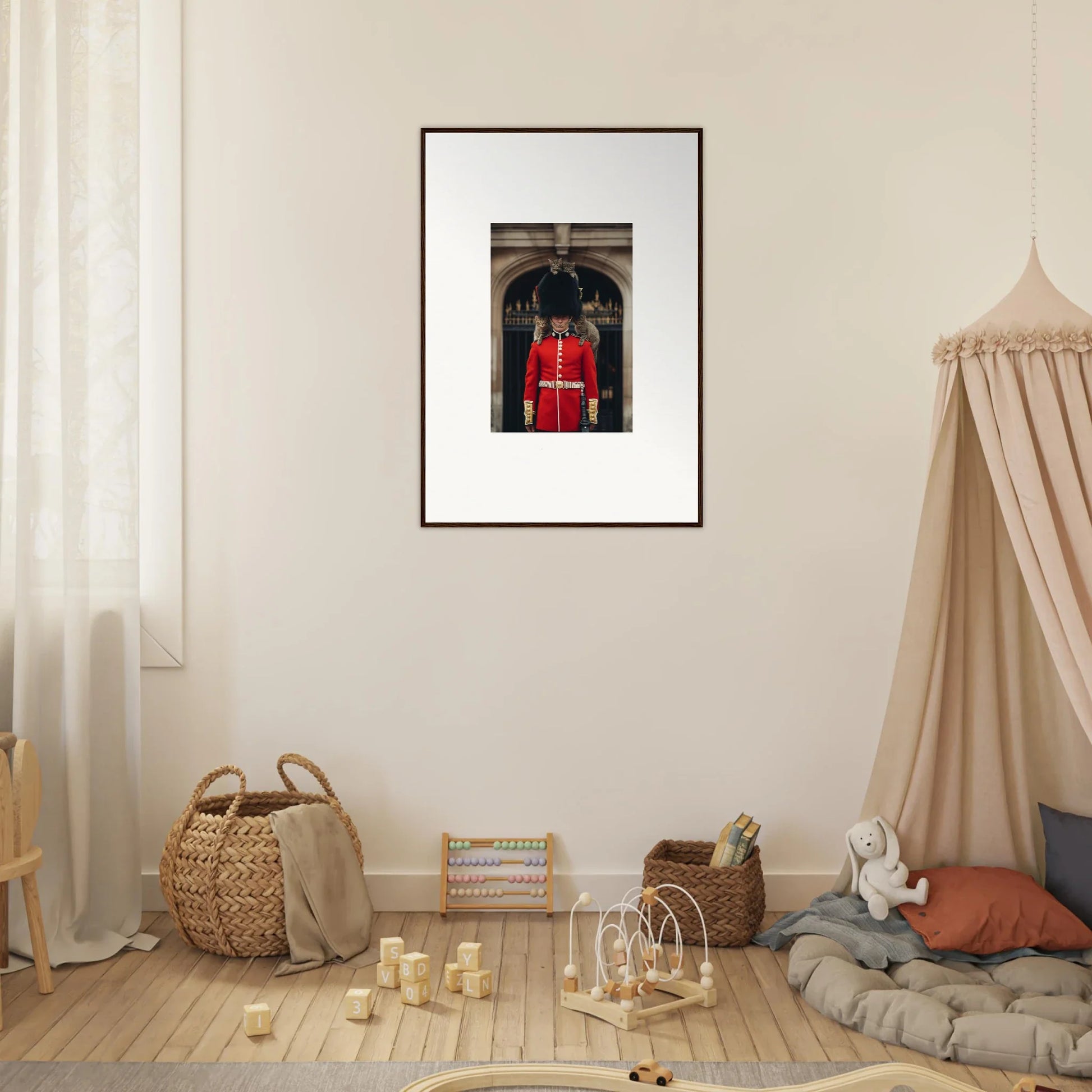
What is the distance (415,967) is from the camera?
7.37 ft

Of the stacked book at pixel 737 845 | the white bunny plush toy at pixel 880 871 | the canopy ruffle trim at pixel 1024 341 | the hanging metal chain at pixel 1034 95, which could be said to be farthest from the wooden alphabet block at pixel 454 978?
the hanging metal chain at pixel 1034 95

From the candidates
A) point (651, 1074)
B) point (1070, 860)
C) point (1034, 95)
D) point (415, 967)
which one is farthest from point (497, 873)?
point (1034, 95)

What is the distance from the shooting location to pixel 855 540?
292cm

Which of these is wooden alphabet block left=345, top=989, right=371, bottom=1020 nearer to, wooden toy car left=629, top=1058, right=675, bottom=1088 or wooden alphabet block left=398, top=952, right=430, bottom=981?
wooden alphabet block left=398, top=952, right=430, bottom=981

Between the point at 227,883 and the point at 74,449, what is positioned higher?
the point at 74,449

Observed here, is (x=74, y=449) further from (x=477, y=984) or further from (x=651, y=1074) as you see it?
(x=651, y=1074)

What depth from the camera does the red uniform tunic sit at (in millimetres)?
2914

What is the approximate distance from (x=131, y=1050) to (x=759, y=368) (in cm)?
232

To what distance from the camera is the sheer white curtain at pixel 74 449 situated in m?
2.52

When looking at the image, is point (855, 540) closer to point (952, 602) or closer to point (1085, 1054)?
point (952, 602)

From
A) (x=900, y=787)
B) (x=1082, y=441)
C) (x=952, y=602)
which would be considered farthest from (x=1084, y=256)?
(x=900, y=787)

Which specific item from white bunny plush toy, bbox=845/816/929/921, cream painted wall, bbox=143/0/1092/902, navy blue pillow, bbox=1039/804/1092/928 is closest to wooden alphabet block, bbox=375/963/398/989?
cream painted wall, bbox=143/0/1092/902

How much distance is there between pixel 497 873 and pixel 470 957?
1.81ft

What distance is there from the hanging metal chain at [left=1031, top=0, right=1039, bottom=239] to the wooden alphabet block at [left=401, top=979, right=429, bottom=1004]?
8.67 feet
